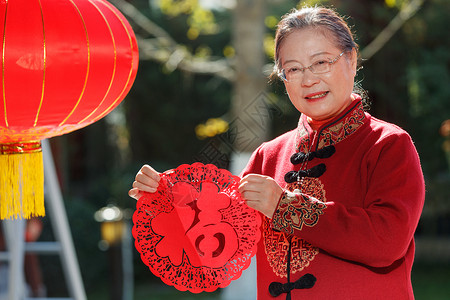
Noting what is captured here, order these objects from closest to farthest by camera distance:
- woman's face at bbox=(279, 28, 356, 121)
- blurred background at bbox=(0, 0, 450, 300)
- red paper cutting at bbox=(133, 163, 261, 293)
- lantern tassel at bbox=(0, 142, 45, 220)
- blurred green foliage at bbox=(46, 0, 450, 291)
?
woman's face at bbox=(279, 28, 356, 121) < red paper cutting at bbox=(133, 163, 261, 293) < lantern tassel at bbox=(0, 142, 45, 220) < blurred background at bbox=(0, 0, 450, 300) < blurred green foliage at bbox=(46, 0, 450, 291)

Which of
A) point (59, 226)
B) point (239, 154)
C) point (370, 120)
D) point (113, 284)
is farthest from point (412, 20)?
point (370, 120)

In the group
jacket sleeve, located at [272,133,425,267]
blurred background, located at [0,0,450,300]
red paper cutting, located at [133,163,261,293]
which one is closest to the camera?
jacket sleeve, located at [272,133,425,267]

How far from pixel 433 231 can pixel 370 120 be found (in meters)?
7.00

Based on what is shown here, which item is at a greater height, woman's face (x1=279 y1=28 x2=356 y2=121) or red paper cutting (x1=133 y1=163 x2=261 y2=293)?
woman's face (x1=279 y1=28 x2=356 y2=121)

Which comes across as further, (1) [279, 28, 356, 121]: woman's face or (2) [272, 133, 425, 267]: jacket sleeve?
(1) [279, 28, 356, 121]: woman's face

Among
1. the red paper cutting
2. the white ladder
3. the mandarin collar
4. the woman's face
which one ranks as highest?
the woman's face

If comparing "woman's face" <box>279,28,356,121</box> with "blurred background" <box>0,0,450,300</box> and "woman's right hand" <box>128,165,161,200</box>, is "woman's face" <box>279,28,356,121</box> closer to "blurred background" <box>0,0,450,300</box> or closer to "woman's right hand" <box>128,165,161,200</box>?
"woman's right hand" <box>128,165,161,200</box>

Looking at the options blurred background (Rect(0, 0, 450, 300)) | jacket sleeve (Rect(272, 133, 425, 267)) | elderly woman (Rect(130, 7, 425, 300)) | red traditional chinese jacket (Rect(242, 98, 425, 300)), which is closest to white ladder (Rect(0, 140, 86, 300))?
blurred background (Rect(0, 0, 450, 300))

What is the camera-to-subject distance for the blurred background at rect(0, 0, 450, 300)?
5602 millimetres

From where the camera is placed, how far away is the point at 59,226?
382cm

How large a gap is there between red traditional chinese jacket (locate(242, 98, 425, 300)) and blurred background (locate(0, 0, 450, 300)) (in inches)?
42.4

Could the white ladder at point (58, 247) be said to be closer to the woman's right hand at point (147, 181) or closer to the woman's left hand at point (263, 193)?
the woman's right hand at point (147, 181)

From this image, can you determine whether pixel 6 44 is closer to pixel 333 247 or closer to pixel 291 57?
pixel 291 57

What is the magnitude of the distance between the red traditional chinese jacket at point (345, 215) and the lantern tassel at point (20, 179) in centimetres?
90
